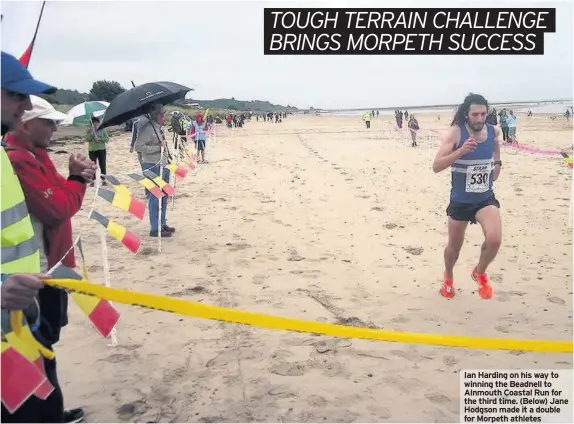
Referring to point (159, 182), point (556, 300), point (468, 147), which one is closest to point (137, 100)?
point (159, 182)

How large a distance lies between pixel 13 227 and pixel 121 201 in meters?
1.93

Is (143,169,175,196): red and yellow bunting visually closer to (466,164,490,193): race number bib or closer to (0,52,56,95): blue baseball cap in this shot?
(466,164,490,193): race number bib

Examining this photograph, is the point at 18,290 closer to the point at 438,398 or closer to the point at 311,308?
the point at 438,398

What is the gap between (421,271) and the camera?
5.40 metres

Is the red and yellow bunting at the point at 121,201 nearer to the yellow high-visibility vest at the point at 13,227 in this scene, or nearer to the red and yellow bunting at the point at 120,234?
the red and yellow bunting at the point at 120,234

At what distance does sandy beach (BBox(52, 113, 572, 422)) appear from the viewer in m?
3.04

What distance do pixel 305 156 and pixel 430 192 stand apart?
871cm

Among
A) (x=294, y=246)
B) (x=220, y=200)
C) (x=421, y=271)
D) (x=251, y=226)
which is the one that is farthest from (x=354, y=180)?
(x=421, y=271)

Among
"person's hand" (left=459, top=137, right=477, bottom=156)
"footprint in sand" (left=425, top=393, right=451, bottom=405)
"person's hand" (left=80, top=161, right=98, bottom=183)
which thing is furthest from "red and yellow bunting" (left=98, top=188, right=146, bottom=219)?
"person's hand" (left=459, top=137, right=477, bottom=156)

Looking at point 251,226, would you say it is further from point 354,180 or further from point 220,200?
point 354,180

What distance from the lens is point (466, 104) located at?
429 centimetres

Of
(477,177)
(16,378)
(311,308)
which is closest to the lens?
(16,378)

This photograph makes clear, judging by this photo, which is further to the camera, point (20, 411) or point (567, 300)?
point (567, 300)

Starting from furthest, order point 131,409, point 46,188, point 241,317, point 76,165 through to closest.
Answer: point 131,409
point 76,165
point 46,188
point 241,317
